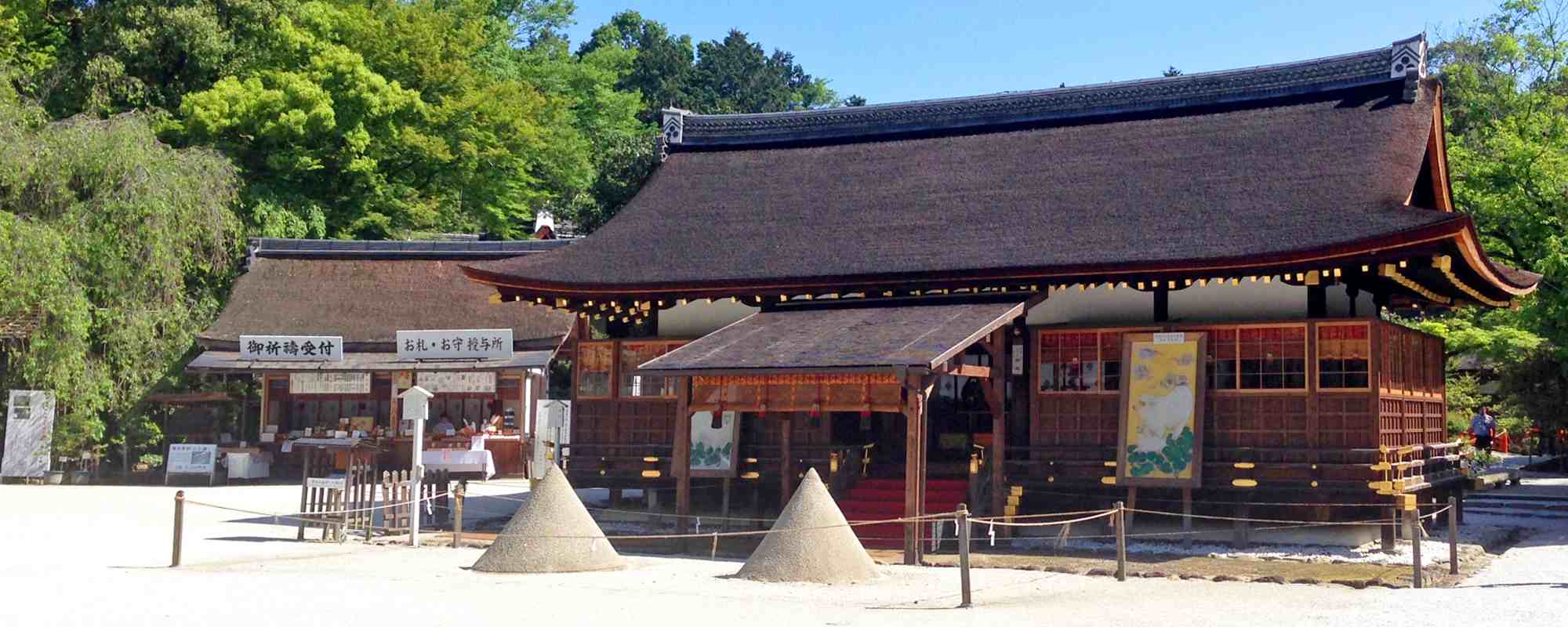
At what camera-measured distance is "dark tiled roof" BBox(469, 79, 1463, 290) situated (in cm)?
1684

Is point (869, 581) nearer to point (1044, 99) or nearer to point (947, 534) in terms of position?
point (947, 534)

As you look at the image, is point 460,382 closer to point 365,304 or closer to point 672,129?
point 365,304

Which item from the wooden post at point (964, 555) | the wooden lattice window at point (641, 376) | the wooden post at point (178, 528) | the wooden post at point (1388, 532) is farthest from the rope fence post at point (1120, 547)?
the wooden post at point (178, 528)

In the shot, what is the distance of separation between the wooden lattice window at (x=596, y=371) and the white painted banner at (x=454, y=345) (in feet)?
28.1

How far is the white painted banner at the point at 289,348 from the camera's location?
29219 mm

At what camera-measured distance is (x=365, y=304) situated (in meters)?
31.4

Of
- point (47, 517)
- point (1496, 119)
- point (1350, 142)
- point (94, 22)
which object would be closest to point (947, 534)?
point (1350, 142)

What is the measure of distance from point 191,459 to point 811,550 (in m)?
18.9

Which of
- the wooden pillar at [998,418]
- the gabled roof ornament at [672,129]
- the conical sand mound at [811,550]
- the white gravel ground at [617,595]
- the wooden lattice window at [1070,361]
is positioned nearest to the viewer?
the white gravel ground at [617,595]

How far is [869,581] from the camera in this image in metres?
14.3

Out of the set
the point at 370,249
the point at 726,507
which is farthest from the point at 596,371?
the point at 370,249

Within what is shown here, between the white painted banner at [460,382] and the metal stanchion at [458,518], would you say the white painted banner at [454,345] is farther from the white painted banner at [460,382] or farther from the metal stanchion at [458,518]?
the metal stanchion at [458,518]

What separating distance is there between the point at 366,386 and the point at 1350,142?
20.3 metres

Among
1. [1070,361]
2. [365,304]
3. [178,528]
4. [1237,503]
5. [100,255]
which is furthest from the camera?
[365,304]
